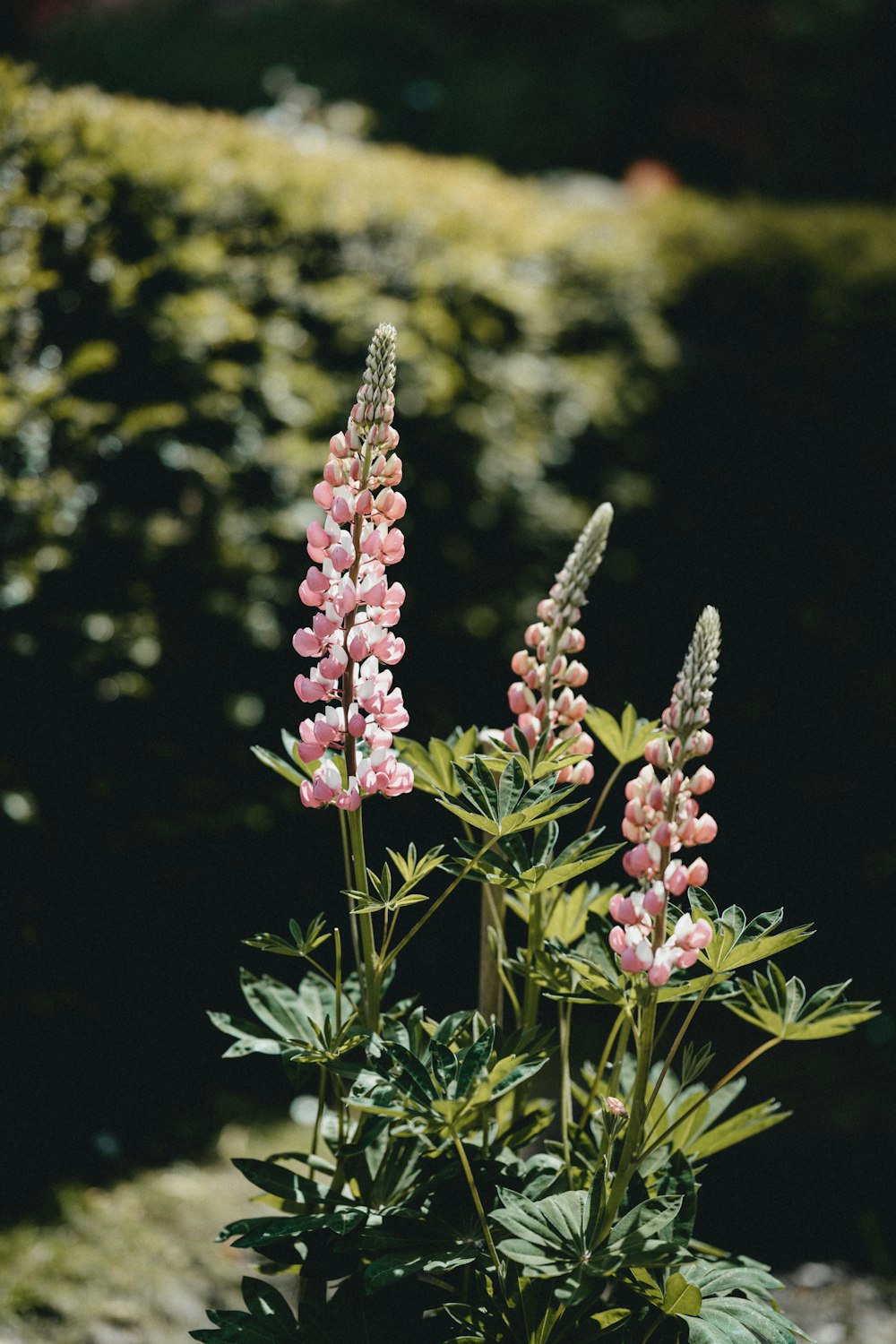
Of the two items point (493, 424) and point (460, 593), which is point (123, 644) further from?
point (493, 424)

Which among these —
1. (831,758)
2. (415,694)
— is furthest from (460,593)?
(831,758)

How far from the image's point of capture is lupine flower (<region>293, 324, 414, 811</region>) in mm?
1298

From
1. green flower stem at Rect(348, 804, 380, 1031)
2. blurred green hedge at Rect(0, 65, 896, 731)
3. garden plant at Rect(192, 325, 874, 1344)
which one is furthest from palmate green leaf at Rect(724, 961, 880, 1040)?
blurred green hedge at Rect(0, 65, 896, 731)

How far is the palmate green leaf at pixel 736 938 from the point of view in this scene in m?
1.23

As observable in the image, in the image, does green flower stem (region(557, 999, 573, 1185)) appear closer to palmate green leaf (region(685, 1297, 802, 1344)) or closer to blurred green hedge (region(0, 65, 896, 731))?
palmate green leaf (region(685, 1297, 802, 1344))

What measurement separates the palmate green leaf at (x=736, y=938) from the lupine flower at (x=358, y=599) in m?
0.41

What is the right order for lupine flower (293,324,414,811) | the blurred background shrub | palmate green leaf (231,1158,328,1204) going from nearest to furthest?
lupine flower (293,324,414,811)
palmate green leaf (231,1158,328,1204)
the blurred background shrub

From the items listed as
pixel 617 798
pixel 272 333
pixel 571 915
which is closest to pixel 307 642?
pixel 571 915

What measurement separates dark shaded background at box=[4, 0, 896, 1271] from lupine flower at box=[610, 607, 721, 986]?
1.92m

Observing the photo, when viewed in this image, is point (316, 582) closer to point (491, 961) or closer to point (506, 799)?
point (506, 799)

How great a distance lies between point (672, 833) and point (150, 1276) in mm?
1932

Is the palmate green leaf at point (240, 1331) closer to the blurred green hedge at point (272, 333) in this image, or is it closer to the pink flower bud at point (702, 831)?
the pink flower bud at point (702, 831)

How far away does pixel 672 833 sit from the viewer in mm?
1218

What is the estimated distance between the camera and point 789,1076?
3473 mm
